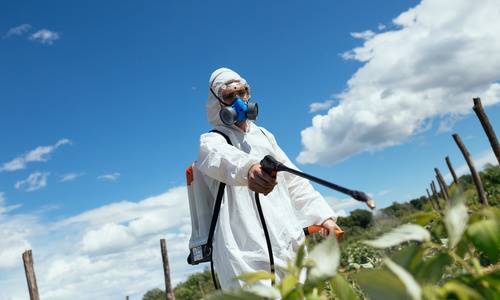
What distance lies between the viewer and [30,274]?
1303cm

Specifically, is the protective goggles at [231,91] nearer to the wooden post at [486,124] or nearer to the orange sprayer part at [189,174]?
the orange sprayer part at [189,174]

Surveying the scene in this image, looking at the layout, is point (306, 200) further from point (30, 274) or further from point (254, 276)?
point (30, 274)

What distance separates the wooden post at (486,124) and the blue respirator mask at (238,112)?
7.27m

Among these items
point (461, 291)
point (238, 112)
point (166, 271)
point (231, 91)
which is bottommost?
point (461, 291)

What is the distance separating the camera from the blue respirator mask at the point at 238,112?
2662 millimetres

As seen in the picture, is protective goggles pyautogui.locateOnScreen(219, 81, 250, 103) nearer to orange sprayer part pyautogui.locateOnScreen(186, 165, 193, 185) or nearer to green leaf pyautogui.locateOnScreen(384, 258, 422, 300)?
orange sprayer part pyautogui.locateOnScreen(186, 165, 193, 185)

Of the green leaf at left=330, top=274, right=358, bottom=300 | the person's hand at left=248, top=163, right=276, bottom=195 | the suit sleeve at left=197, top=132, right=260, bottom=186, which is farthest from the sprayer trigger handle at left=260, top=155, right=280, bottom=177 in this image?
the green leaf at left=330, top=274, right=358, bottom=300

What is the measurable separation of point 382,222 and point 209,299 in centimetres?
28

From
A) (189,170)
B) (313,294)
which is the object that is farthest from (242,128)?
(313,294)

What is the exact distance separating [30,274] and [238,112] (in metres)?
12.1

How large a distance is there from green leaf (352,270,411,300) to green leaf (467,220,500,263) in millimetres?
70

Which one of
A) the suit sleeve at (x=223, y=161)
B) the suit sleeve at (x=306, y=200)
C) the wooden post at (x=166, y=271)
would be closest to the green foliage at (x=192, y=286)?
the wooden post at (x=166, y=271)

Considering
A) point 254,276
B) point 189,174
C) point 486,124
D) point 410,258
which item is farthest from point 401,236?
point 486,124

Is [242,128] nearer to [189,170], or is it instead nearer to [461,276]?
[189,170]
